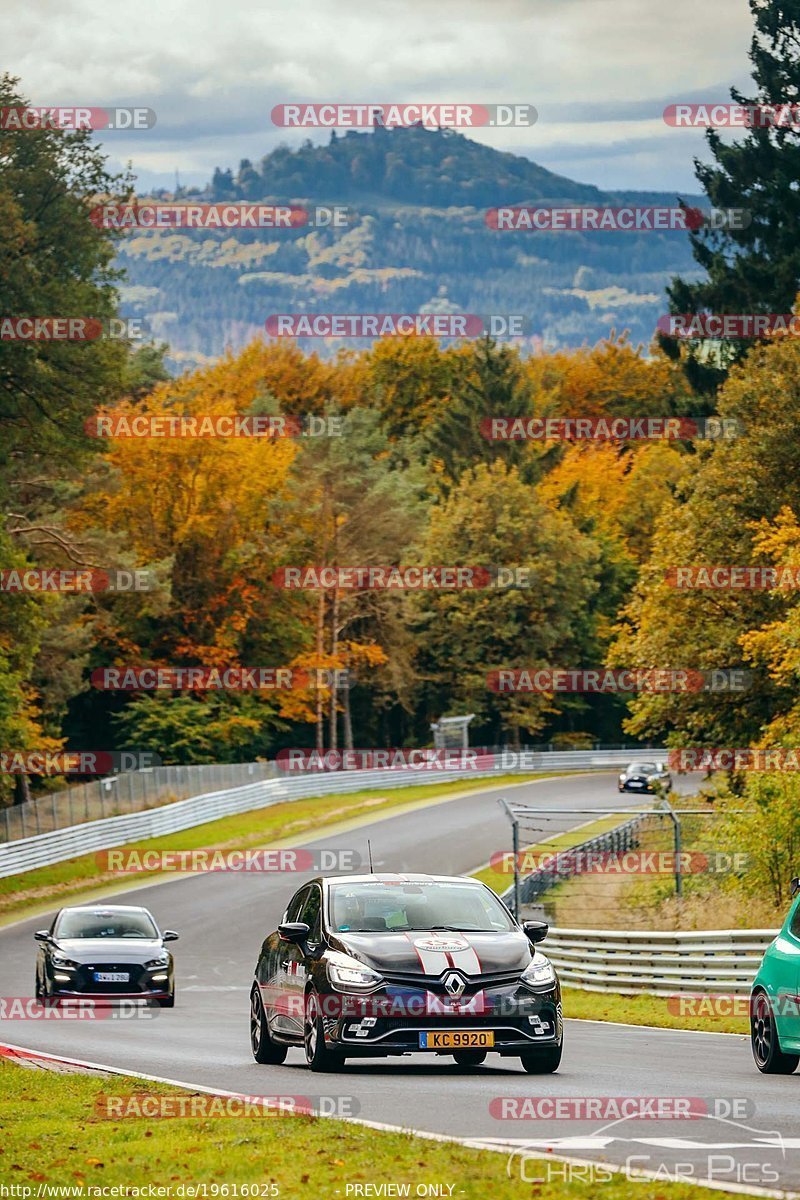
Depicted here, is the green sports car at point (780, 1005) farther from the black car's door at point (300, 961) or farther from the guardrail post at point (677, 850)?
the guardrail post at point (677, 850)

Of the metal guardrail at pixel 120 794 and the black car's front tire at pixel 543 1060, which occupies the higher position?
the black car's front tire at pixel 543 1060

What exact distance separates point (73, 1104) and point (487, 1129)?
3.35 metres

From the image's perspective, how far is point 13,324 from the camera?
4306 cm

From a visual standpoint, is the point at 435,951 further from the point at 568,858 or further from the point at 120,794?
the point at 120,794

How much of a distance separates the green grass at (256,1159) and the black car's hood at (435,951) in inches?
109

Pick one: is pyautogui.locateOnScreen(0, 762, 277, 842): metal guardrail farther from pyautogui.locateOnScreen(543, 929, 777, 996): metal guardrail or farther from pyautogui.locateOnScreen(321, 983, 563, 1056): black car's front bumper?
pyautogui.locateOnScreen(321, 983, 563, 1056): black car's front bumper

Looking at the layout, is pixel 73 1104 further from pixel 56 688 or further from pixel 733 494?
pixel 56 688

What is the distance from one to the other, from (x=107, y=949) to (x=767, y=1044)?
40.5 ft

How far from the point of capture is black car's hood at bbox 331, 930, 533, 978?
1380 centimetres

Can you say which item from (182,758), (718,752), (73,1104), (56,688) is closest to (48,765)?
(56,688)

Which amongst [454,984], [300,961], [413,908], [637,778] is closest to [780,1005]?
[454,984]

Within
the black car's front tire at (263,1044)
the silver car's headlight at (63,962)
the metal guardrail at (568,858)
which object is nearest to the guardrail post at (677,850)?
the metal guardrail at (568,858)

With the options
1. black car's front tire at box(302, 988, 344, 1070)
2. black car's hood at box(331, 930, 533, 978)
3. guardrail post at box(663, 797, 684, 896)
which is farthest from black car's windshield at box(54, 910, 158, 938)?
black car's hood at box(331, 930, 533, 978)

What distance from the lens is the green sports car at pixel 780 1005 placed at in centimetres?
1375
